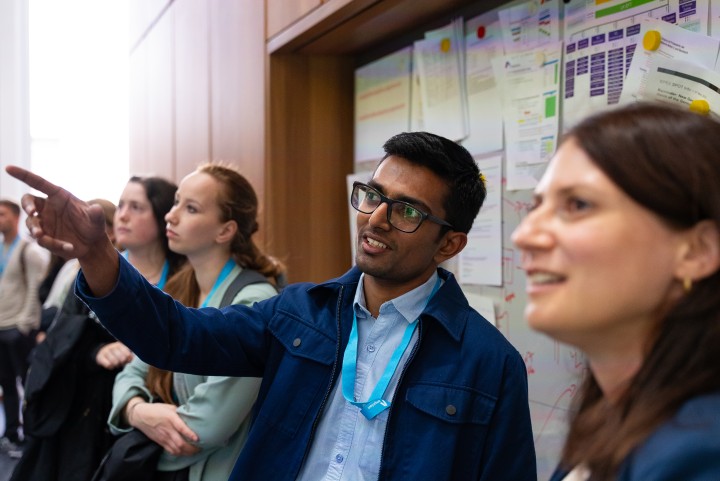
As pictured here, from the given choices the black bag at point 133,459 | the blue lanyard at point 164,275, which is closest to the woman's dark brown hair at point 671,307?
the black bag at point 133,459

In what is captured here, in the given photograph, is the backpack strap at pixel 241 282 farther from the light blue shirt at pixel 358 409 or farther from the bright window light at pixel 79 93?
the bright window light at pixel 79 93

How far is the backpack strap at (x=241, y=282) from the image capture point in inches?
71.5

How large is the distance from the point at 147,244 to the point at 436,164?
A: 1342 mm

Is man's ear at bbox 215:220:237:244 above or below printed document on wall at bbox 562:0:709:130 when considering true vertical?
below

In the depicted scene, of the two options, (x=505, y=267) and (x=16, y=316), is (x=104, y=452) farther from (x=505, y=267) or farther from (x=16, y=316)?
(x=16, y=316)

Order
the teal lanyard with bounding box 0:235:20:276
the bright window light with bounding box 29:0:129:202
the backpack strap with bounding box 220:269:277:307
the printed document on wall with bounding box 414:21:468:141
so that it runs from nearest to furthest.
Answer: the backpack strap with bounding box 220:269:277:307, the printed document on wall with bounding box 414:21:468:141, the teal lanyard with bounding box 0:235:20:276, the bright window light with bounding box 29:0:129:202

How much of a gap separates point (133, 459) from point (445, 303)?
95 centimetres

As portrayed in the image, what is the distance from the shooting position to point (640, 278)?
2.15 ft

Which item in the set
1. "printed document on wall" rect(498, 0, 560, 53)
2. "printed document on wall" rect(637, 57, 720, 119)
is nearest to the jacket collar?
"printed document on wall" rect(637, 57, 720, 119)

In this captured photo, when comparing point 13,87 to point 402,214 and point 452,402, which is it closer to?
point 402,214

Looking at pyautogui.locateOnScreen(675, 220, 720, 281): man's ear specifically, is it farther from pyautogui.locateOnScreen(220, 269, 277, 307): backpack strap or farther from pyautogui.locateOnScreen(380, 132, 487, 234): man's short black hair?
pyautogui.locateOnScreen(220, 269, 277, 307): backpack strap

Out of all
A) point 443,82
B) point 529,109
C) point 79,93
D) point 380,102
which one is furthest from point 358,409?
point 79,93

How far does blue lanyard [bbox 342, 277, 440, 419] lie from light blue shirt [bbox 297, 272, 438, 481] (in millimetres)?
14

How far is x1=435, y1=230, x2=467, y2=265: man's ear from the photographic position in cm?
139
